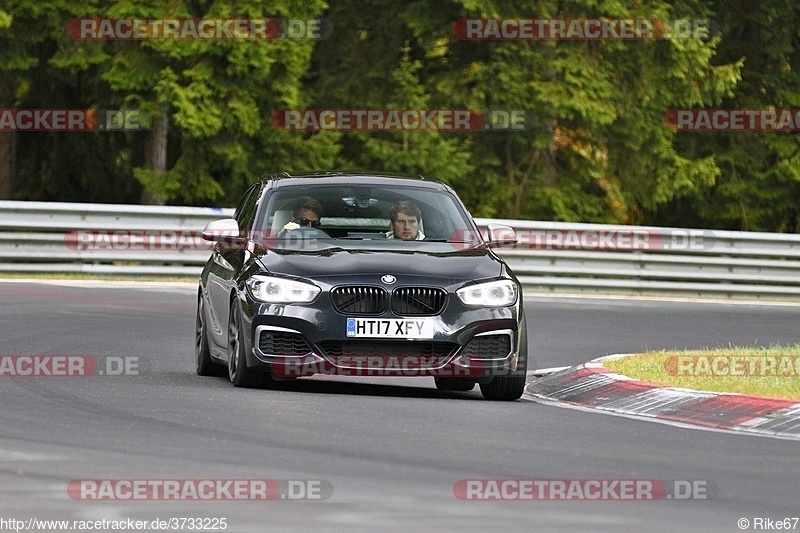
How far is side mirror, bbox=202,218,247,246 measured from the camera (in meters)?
13.3

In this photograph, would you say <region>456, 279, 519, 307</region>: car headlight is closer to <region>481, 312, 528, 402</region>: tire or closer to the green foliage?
<region>481, 312, 528, 402</region>: tire

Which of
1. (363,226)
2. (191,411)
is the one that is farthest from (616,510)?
(363,226)

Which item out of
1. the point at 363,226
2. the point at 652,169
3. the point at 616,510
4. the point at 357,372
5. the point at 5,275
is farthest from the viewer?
the point at 652,169

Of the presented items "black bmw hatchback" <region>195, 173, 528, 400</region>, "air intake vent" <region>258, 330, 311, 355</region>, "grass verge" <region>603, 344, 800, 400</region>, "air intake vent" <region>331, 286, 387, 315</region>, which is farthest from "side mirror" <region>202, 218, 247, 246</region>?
"grass verge" <region>603, 344, 800, 400</region>

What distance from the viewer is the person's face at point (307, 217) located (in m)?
13.4

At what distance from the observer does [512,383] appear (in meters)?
12.7

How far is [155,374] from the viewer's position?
13984 mm

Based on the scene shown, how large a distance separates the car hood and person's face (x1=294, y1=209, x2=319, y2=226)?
595 millimetres

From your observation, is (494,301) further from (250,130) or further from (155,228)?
(250,130)

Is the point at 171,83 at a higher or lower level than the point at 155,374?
higher

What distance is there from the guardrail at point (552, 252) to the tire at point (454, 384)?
423 inches

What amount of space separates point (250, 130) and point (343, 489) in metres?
24.8

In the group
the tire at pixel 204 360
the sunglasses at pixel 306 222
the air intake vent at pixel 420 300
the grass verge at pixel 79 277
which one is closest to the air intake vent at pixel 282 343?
the air intake vent at pixel 420 300

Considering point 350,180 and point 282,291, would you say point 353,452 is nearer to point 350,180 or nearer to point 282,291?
point 282,291
